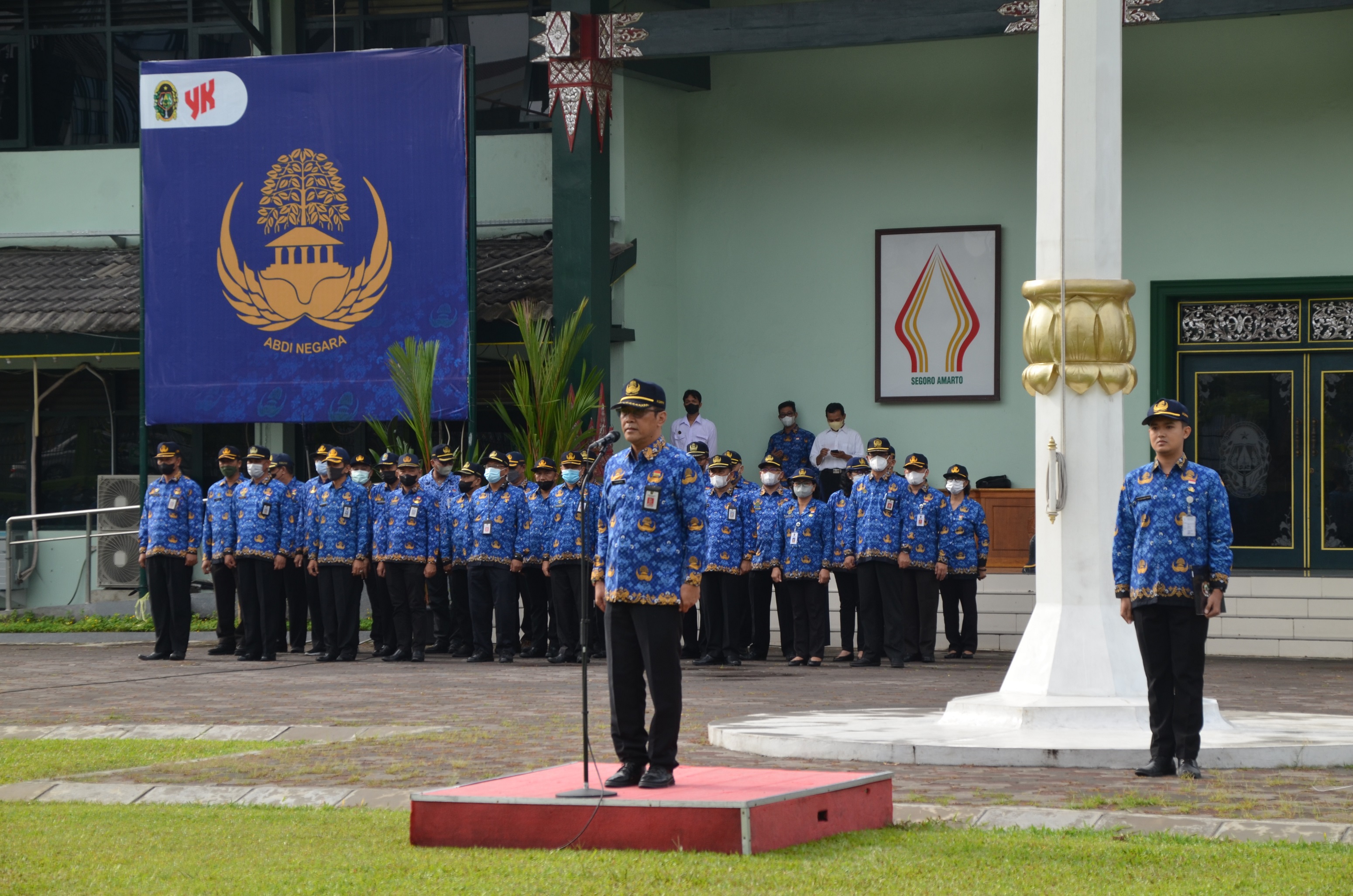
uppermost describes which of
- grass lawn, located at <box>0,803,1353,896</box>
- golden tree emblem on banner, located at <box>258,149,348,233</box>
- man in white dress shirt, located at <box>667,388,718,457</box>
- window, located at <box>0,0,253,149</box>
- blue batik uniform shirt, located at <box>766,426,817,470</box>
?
window, located at <box>0,0,253,149</box>

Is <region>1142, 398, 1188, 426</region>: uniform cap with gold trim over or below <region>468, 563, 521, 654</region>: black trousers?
over

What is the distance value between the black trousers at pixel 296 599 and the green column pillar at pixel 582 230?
4.14m

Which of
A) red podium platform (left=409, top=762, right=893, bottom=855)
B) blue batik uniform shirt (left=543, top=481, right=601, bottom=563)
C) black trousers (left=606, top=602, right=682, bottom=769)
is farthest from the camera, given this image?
blue batik uniform shirt (left=543, top=481, right=601, bottom=563)

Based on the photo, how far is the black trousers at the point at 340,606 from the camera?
16.3 meters

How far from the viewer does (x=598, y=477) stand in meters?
16.2

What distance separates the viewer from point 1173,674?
27.7 ft

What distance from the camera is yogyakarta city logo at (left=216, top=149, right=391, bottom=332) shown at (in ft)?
62.2

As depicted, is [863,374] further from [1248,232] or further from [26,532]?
[26,532]

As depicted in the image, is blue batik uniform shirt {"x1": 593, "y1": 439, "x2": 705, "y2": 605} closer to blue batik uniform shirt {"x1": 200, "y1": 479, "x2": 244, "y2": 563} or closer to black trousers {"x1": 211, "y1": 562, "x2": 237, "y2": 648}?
blue batik uniform shirt {"x1": 200, "y1": 479, "x2": 244, "y2": 563}

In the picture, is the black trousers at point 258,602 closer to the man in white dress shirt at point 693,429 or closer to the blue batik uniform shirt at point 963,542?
the man in white dress shirt at point 693,429

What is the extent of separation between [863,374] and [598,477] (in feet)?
19.3

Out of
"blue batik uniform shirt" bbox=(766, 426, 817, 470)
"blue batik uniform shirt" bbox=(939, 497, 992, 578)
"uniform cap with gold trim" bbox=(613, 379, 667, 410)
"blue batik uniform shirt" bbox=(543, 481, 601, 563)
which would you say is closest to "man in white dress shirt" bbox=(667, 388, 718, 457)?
"blue batik uniform shirt" bbox=(766, 426, 817, 470)

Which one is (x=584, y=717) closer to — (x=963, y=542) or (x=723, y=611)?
(x=723, y=611)

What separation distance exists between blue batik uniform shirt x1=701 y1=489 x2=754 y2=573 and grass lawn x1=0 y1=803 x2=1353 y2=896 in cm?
887
